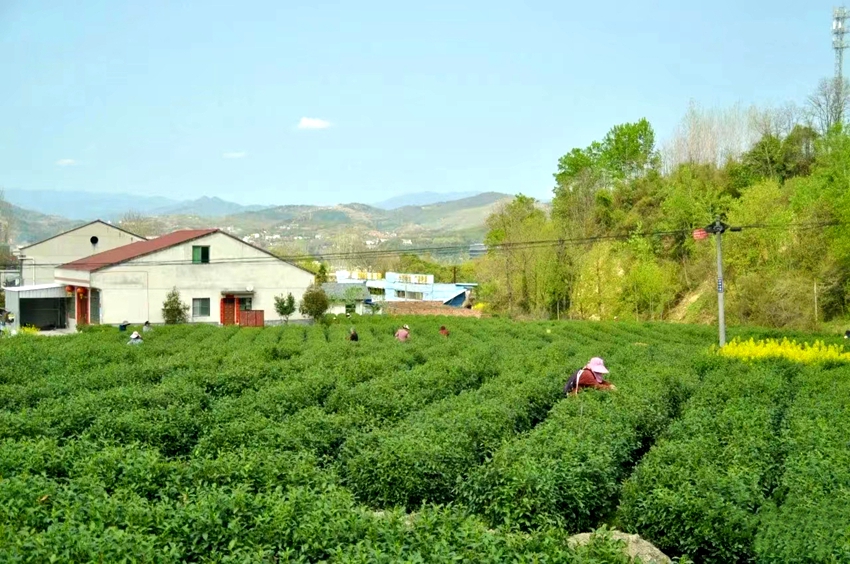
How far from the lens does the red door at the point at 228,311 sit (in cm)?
4753

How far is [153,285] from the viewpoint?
45.4 meters

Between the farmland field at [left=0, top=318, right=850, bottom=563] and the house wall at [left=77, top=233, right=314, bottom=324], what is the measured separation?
1064 inches

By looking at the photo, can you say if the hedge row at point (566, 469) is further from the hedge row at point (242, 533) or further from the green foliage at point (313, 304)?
the green foliage at point (313, 304)

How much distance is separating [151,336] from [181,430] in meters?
21.4

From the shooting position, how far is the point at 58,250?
189 feet

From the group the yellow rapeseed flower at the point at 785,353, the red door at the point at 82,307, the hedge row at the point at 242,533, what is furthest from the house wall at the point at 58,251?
the hedge row at the point at 242,533

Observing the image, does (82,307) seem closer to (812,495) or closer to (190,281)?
(190,281)

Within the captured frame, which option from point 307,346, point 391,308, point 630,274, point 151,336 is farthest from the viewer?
point 391,308

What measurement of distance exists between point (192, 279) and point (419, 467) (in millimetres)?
38490

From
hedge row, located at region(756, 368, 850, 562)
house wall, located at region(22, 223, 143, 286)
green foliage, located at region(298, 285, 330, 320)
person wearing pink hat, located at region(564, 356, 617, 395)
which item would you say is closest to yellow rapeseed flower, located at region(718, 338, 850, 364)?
person wearing pink hat, located at region(564, 356, 617, 395)

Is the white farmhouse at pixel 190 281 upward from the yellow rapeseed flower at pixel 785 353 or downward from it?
upward

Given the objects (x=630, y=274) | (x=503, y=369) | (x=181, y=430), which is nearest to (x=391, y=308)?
(x=630, y=274)

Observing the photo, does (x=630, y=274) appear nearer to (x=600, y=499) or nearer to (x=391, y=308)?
(x=391, y=308)

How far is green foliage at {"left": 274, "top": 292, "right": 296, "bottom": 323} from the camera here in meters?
47.4
